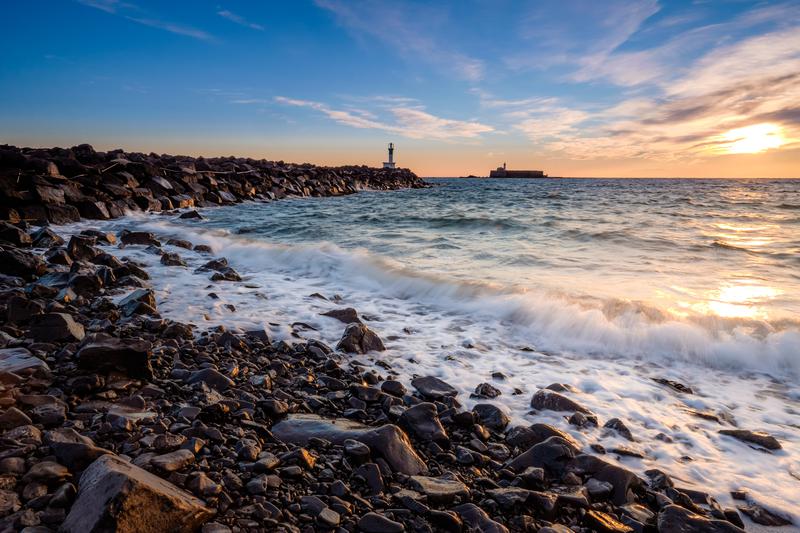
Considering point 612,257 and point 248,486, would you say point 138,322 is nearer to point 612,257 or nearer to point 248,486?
point 248,486

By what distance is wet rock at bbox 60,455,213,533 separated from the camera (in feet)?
4.65

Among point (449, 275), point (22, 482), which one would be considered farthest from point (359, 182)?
point (22, 482)

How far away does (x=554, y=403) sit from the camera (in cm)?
300

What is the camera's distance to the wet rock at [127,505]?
1.42m

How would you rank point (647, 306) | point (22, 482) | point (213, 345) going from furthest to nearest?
point (647, 306) → point (213, 345) → point (22, 482)

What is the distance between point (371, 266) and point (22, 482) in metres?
6.03

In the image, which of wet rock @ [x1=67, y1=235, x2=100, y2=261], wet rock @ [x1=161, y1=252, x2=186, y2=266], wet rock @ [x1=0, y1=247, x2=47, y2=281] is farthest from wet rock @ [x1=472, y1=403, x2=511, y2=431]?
wet rock @ [x1=67, y1=235, x2=100, y2=261]

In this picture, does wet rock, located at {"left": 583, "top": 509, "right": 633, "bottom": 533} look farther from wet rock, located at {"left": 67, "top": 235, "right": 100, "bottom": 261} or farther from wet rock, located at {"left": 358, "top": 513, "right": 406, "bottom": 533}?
wet rock, located at {"left": 67, "top": 235, "right": 100, "bottom": 261}

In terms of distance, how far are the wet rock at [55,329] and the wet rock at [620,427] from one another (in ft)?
12.8

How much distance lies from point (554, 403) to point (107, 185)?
15.1m

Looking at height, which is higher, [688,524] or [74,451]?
[74,451]

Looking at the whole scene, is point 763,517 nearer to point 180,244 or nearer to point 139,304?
point 139,304

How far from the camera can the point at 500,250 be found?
31.8 feet

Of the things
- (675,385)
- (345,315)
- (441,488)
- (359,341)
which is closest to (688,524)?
(441,488)
